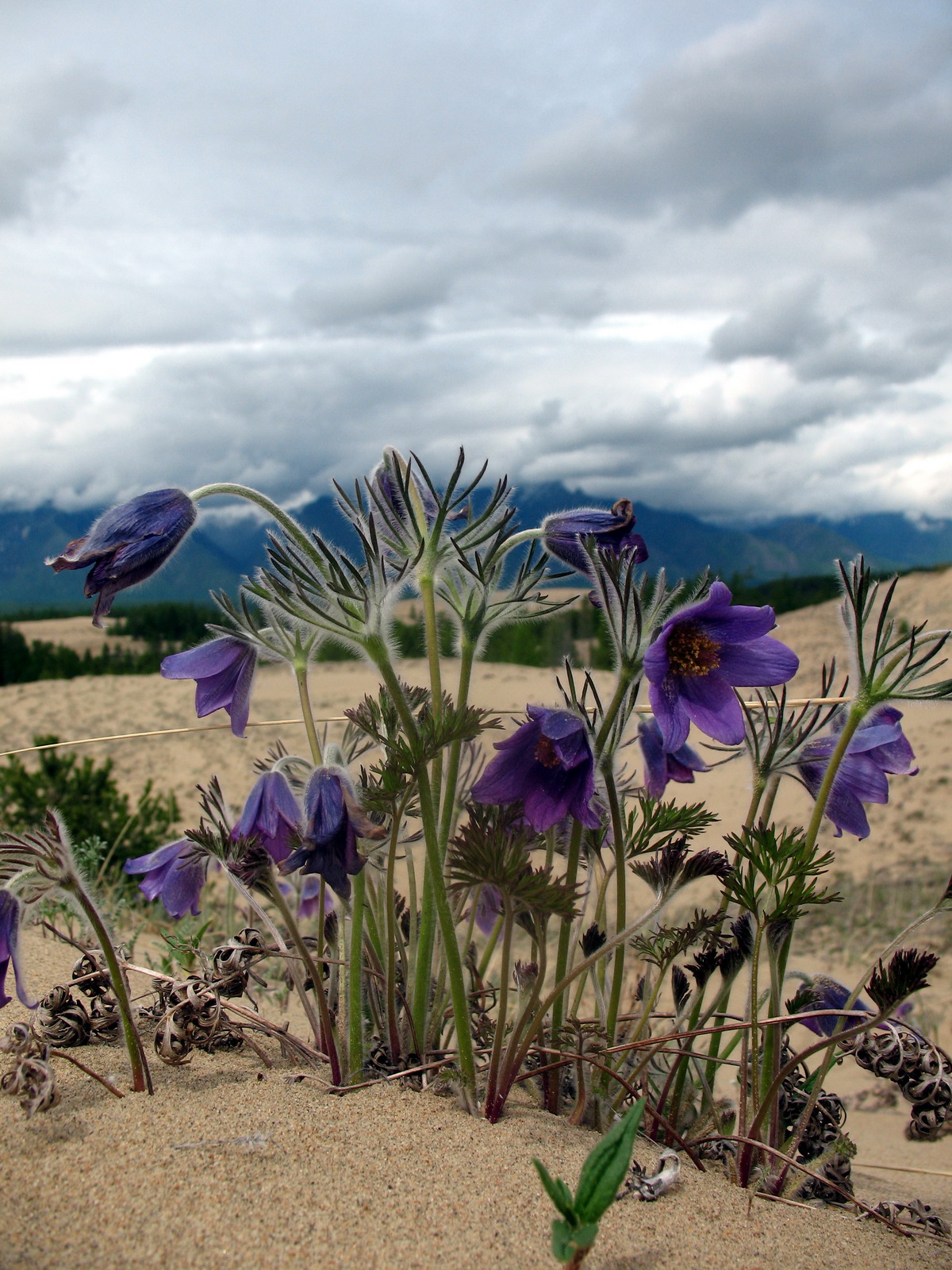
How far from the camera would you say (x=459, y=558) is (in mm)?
1646

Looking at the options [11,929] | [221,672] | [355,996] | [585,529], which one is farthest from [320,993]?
[585,529]

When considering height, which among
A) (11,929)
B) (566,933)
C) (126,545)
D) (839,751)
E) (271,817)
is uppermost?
(126,545)

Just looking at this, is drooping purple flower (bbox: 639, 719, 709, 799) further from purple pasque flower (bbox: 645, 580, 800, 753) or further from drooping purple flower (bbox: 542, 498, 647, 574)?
drooping purple flower (bbox: 542, 498, 647, 574)

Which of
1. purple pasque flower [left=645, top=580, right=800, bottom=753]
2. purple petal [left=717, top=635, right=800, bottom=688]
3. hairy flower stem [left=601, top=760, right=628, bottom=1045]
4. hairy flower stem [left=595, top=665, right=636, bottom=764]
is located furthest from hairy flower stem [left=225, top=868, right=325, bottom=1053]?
purple petal [left=717, top=635, right=800, bottom=688]

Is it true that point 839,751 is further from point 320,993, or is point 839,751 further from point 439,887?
point 320,993

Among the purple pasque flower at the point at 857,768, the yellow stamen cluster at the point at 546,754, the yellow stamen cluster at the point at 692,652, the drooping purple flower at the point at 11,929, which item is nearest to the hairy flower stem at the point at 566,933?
the yellow stamen cluster at the point at 546,754

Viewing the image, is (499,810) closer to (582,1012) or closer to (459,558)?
(459,558)

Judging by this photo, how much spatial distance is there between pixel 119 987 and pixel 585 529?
1125 mm

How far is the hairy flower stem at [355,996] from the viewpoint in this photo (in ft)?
5.48

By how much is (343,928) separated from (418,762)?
64 centimetres

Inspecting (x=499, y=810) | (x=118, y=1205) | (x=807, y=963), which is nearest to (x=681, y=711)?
(x=499, y=810)

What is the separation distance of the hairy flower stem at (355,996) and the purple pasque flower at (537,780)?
326 millimetres

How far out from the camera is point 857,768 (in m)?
1.72

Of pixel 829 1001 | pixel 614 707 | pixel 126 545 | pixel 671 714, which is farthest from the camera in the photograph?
pixel 829 1001
